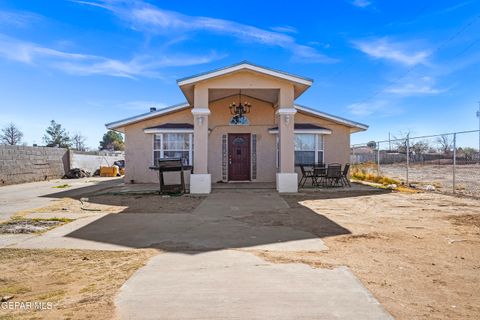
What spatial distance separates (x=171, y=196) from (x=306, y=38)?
14928 millimetres

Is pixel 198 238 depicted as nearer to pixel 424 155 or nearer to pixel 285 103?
pixel 285 103

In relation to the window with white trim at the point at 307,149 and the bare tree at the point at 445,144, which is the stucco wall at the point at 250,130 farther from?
the bare tree at the point at 445,144

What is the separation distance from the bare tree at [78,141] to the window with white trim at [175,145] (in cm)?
4428

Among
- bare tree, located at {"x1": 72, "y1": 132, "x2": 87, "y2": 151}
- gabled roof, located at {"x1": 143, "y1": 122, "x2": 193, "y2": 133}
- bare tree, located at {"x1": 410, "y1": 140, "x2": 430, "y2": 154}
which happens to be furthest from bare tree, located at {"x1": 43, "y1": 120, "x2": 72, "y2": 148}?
bare tree, located at {"x1": 410, "y1": 140, "x2": 430, "y2": 154}

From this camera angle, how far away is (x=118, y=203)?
9.88 meters

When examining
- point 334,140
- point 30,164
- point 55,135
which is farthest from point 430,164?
point 55,135

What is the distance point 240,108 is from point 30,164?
12851 millimetres

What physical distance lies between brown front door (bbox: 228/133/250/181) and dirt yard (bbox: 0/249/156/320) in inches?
435

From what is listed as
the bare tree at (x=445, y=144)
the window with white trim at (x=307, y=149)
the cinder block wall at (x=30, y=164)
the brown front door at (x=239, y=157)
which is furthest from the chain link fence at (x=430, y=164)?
the cinder block wall at (x=30, y=164)

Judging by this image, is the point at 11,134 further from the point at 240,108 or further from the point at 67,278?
the point at 67,278

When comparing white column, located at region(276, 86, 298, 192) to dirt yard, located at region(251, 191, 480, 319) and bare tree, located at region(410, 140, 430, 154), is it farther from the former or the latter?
bare tree, located at region(410, 140, 430, 154)

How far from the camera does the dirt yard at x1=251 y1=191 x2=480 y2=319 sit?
10.0 feet

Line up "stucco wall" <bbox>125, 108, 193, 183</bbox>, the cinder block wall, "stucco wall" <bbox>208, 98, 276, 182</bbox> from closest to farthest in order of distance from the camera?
1. "stucco wall" <bbox>125, 108, 193, 183</bbox>
2. "stucco wall" <bbox>208, 98, 276, 182</bbox>
3. the cinder block wall

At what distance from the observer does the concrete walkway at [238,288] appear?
2.80m
